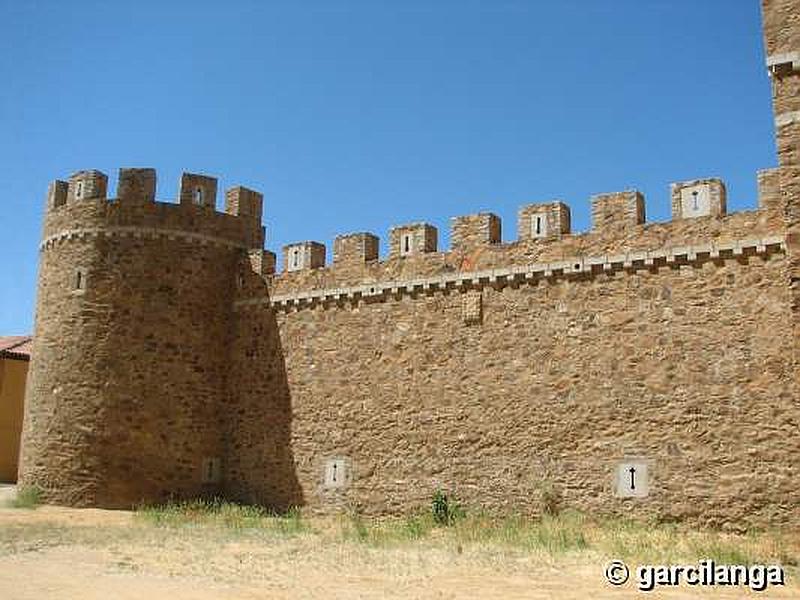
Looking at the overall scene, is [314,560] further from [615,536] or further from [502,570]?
[615,536]

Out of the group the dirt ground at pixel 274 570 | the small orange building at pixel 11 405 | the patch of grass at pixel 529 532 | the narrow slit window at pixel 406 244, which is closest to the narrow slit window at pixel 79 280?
the dirt ground at pixel 274 570

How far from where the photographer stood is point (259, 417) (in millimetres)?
17484

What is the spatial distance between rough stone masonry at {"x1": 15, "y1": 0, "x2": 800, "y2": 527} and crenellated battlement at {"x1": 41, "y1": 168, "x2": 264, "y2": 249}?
0.05m

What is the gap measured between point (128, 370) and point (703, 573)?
11.7 meters

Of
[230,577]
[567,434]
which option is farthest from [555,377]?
[230,577]

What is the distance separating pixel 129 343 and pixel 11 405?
386 inches

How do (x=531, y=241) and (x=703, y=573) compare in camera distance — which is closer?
(x=703, y=573)

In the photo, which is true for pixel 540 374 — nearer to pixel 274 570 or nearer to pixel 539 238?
pixel 539 238

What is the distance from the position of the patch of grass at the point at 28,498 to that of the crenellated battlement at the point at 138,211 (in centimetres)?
507

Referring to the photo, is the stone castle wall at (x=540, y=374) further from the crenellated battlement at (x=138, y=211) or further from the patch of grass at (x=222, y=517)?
the crenellated battlement at (x=138, y=211)

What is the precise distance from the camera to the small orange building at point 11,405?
24.6 metres

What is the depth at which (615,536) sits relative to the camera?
12.1m

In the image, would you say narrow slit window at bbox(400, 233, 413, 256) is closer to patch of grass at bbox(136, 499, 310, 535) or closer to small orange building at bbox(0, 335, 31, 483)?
patch of grass at bbox(136, 499, 310, 535)

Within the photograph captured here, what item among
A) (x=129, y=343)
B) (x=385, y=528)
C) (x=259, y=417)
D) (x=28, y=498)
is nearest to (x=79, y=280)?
(x=129, y=343)
